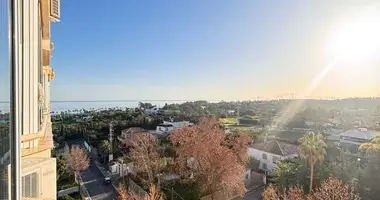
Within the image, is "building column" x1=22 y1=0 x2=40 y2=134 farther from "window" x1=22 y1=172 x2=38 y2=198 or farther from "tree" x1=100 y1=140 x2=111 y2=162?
"tree" x1=100 y1=140 x2=111 y2=162

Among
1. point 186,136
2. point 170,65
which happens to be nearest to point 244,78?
point 170,65

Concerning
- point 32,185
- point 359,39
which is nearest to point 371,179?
point 359,39

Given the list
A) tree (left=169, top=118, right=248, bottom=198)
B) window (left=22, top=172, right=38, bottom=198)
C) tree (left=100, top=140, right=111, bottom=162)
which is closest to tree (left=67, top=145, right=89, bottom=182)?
tree (left=100, top=140, right=111, bottom=162)

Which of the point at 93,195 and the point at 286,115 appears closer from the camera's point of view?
the point at 93,195

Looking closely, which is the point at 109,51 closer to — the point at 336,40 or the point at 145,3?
the point at 145,3

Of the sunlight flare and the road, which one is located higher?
the sunlight flare

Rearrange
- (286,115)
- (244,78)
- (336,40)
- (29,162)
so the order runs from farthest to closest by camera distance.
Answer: (286,115) → (244,78) → (336,40) → (29,162)

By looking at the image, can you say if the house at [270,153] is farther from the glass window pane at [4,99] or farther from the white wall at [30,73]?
the glass window pane at [4,99]

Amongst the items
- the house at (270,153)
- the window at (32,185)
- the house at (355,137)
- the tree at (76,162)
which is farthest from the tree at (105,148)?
the house at (355,137)
